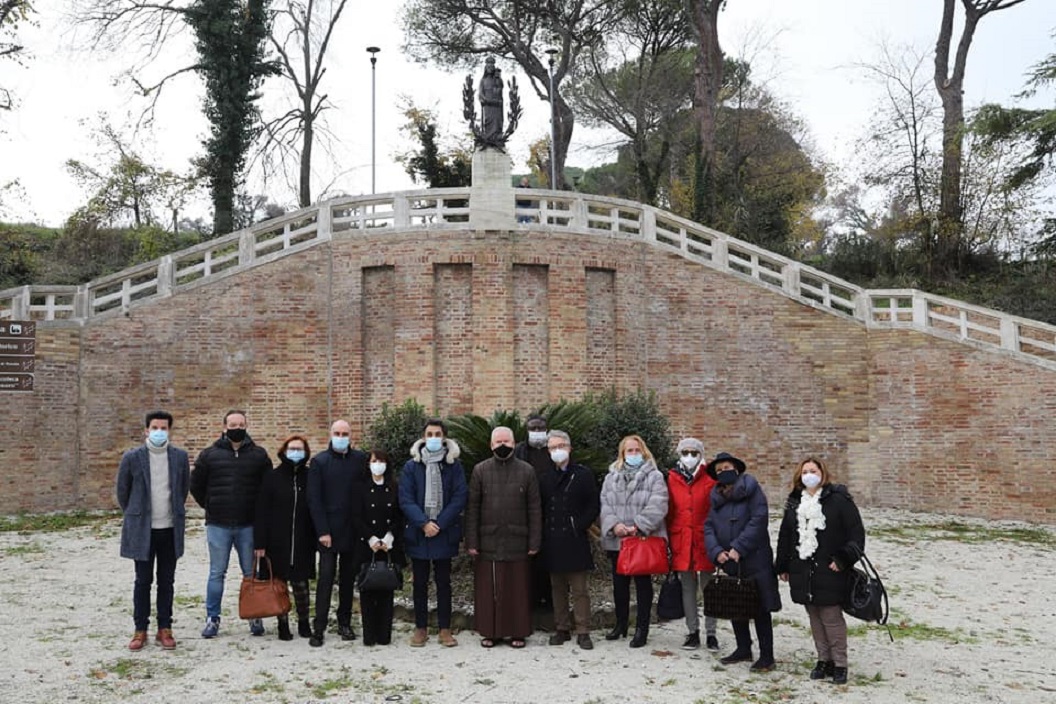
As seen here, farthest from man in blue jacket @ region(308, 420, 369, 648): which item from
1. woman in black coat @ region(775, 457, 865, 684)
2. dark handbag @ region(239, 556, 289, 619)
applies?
woman in black coat @ region(775, 457, 865, 684)

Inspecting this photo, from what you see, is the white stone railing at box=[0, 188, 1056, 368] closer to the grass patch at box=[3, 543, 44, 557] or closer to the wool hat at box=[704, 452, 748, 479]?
the grass patch at box=[3, 543, 44, 557]

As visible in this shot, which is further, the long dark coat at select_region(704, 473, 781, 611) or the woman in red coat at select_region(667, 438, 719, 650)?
the woman in red coat at select_region(667, 438, 719, 650)

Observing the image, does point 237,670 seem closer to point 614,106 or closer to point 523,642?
point 523,642

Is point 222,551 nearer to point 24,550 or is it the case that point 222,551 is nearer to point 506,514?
point 506,514

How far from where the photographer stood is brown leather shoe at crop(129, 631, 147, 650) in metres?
7.50

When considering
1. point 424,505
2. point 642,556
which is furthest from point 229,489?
point 642,556

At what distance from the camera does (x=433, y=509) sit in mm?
7578

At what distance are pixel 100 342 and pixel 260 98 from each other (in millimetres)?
14485

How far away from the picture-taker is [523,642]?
25.0 feet

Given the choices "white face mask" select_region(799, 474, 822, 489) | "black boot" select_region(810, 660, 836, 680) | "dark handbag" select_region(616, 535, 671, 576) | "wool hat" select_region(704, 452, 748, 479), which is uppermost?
"wool hat" select_region(704, 452, 748, 479)

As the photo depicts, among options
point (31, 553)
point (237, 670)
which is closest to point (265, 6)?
point (31, 553)

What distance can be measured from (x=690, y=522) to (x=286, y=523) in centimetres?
336

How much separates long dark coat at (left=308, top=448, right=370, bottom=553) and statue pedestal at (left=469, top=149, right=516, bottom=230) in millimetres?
11561

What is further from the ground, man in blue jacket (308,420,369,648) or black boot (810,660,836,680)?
man in blue jacket (308,420,369,648)
